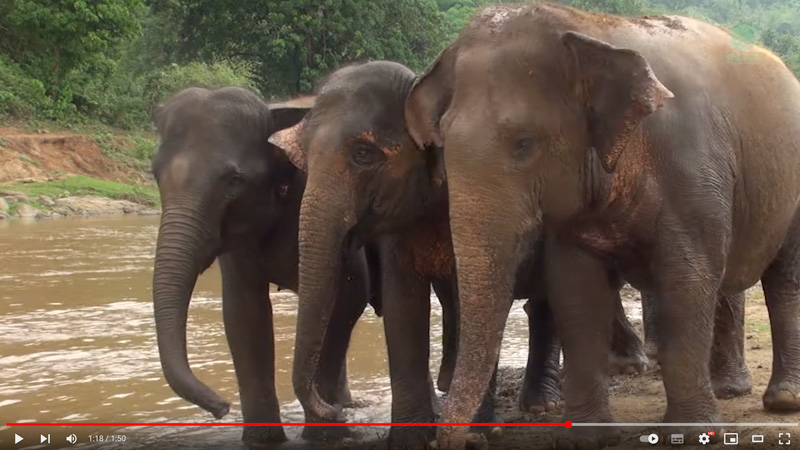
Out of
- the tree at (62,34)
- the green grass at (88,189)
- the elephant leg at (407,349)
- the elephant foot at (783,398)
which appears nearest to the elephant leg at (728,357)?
the elephant foot at (783,398)

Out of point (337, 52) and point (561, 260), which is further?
point (337, 52)

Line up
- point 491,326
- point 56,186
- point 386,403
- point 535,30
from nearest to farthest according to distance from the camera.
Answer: point 491,326 < point 535,30 < point 386,403 < point 56,186

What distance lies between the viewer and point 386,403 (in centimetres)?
557

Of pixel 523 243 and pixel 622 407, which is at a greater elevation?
pixel 523 243

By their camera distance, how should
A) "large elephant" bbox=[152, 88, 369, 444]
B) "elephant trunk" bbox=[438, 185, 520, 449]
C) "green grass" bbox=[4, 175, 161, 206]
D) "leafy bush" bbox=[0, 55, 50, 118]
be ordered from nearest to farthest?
"elephant trunk" bbox=[438, 185, 520, 449] → "large elephant" bbox=[152, 88, 369, 444] → "green grass" bbox=[4, 175, 161, 206] → "leafy bush" bbox=[0, 55, 50, 118]

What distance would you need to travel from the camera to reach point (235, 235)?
14.7ft

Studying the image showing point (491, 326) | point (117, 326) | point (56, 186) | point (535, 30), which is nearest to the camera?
point (491, 326)

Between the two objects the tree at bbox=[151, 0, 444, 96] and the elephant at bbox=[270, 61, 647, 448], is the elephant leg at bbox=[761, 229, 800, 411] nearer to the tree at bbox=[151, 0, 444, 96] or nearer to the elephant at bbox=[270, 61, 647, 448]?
the elephant at bbox=[270, 61, 647, 448]

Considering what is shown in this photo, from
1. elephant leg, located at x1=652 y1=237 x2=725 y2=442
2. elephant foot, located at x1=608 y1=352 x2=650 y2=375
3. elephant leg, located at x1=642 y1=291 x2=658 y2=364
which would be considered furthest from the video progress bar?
elephant leg, located at x1=642 y1=291 x2=658 y2=364

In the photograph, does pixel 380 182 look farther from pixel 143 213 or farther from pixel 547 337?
pixel 143 213

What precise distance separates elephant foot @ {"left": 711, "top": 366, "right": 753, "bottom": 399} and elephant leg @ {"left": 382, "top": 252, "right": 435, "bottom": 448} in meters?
1.57

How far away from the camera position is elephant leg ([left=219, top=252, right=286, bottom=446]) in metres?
4.66

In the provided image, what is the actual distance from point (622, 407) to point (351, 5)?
Answer: 82.9 ft

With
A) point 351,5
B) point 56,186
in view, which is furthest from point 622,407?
point 351,5
